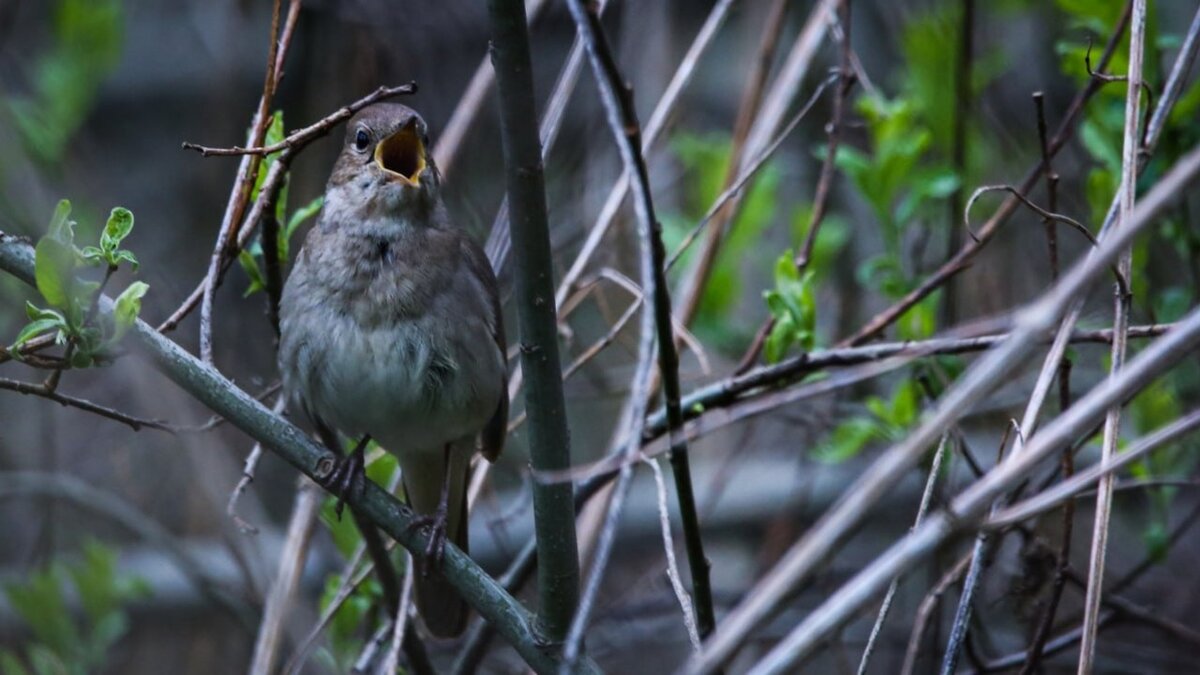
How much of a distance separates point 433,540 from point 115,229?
2.62 ft

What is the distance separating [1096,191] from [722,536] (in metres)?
1.88

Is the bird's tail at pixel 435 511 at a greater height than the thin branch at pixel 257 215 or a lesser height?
lesser

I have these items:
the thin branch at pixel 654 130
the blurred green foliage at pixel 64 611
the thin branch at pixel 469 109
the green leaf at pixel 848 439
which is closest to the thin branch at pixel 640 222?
the thin branch at pixel 654 130

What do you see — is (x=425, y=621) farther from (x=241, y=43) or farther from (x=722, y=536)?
(x=241, y=43)

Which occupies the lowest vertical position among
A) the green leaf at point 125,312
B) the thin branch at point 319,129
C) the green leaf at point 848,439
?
the green leaf at point 848,439

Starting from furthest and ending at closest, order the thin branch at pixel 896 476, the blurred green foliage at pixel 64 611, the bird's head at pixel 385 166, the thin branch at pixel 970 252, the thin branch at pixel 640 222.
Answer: the blurred green foliage at pixel 64 611 < the bird's head at pixel 385 166 < the thin branch at pixel 970 252 < the thin branch at pixel 640 222 < the thin branch at pixel 896 476

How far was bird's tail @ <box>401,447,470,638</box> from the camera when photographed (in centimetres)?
310

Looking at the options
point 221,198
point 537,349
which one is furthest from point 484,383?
point 221,198

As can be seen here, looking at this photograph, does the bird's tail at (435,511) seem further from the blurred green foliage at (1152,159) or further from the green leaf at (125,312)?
the blurred green foliage at (1152,159)

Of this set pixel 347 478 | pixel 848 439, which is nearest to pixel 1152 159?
pixel 848 439

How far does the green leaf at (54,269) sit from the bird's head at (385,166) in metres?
1.10

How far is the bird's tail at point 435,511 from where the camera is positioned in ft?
10.2

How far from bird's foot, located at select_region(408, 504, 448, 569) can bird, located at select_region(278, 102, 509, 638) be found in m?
0.06

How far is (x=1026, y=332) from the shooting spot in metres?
1.34
